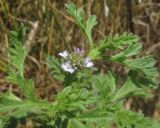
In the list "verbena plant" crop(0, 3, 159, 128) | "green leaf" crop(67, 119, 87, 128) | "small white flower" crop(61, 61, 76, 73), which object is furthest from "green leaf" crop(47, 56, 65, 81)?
"green leaf" crop(67, 119, 87, 128)

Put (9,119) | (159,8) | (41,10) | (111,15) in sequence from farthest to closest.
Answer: (159,8) < (111,15) < (41,10) < (9,119)

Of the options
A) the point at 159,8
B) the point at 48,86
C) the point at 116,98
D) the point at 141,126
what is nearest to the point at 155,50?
the point at 159,8

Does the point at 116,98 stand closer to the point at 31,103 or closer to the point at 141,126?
the point at 141,126

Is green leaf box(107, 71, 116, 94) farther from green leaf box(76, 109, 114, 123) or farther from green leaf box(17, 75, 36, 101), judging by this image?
green leaf box(17, 75, 36, 101)

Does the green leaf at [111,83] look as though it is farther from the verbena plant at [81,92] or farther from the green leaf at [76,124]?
the green leaf at [76,124]

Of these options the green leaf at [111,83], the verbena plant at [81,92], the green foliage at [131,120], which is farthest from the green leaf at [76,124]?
the green leaf at [111,83]

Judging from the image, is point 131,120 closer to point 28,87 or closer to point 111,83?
point 111,83

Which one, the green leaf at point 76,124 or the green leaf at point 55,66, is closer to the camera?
the green leaf at point 76,124

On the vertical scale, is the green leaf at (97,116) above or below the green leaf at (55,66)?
below
